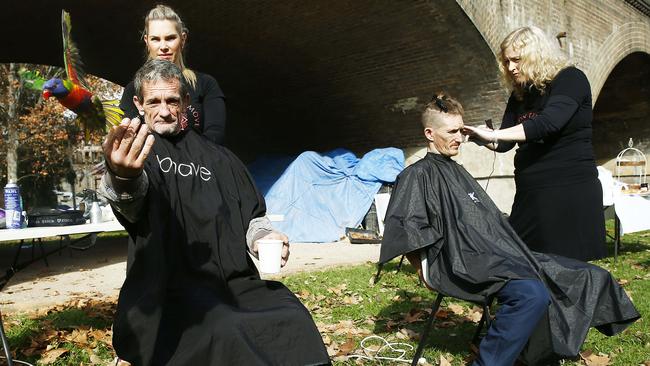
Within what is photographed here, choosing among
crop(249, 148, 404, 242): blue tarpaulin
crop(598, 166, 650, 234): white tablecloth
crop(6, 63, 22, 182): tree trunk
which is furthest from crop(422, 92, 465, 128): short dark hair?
crop(6, 63, 22, 182): tree trunk

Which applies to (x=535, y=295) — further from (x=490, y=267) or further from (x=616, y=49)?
(x=616, y=49)

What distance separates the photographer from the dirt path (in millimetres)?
5273

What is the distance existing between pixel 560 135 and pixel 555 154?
0.11 meters

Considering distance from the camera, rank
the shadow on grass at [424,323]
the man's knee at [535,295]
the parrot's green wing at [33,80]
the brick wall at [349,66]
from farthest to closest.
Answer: the brick wall at [349,66] < the parrot's green wing at [33,80] < the shadow on grass at [424,323] < the man's knee at [535,295]

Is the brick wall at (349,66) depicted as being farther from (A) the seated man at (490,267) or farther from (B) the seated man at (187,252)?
(B) the seated man at (187,252)

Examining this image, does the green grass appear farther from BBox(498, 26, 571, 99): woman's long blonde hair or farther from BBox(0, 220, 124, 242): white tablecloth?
BBox(498, 26, 571, 99): woman's long blonde hair

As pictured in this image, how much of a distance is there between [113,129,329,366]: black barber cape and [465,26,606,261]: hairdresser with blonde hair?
1405 millimetres

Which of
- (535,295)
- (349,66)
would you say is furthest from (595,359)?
(349,66)

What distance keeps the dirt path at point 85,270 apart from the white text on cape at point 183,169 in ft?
12.3

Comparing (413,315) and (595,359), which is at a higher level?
(595,359)

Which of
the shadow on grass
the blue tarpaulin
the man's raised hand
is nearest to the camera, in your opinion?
the man's raised hand

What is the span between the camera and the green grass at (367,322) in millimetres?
3239

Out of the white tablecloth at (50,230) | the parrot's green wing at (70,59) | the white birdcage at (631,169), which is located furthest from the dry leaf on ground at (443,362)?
the white birdcage at (631,169)

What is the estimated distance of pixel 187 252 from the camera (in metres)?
1.89
